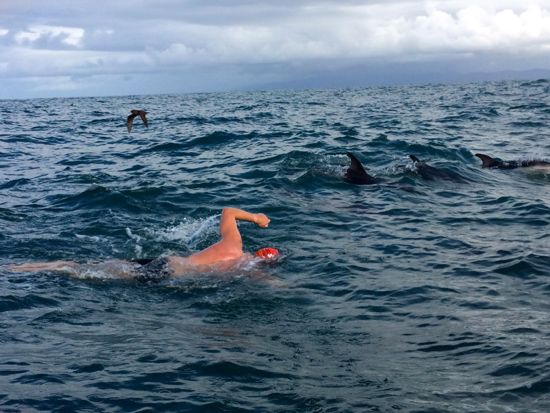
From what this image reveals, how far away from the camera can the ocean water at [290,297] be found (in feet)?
19.1

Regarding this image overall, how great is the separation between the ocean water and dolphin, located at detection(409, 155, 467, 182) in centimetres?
15

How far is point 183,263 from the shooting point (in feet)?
30.7

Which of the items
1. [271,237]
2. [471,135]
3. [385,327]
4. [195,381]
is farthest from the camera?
[471,135]

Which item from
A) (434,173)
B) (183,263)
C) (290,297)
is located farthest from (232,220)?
(434,173)

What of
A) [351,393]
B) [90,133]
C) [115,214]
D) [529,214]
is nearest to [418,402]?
[351,393]

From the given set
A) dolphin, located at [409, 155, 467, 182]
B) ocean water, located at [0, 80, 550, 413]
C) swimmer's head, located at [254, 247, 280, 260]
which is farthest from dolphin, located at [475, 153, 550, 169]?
swimmer's head, located at [254, 247, 280, 260]

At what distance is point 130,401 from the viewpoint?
5637 millimetres

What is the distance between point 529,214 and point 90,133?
78.8 ft

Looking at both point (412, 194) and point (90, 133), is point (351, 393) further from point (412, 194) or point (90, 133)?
point (90, 133)

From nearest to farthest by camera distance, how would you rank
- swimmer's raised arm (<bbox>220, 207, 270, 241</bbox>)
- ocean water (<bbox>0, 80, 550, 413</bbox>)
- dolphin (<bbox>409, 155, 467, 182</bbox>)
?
1. ocean water (<bbox>0, 80, 550, 413</bbox>)
2. swimmer's raised arm (<bbox>220, 207, 270, 241</bbox>)
3. dolphin (<bbox>409, 155, 467, 182</bbox>)

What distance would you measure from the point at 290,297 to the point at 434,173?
941 cm

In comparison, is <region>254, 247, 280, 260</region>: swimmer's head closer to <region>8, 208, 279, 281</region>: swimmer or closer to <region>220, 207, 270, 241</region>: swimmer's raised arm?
<region>8, 208, 279, 281</region>: swimmer

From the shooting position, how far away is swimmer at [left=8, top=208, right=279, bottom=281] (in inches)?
366

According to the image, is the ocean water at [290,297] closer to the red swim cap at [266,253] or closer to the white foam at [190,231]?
the white foam at [190,231]
